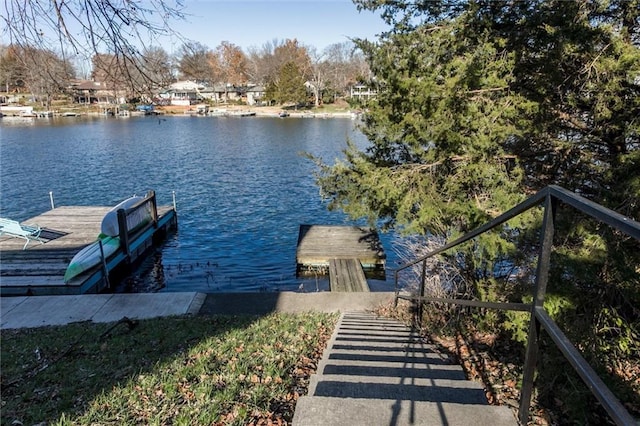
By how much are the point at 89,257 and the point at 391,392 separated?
38.0ft

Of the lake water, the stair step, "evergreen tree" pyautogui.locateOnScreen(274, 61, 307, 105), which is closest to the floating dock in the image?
the lake water

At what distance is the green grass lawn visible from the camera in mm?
3252

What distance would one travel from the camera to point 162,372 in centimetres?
415

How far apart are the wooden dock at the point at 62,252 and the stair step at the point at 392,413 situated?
417 inches

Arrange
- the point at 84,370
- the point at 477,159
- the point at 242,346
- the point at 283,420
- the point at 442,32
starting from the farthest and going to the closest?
the point at 442,32 → the point at 477,159 → the point at 242,346 → the point at 84,370 → the point at 283,420

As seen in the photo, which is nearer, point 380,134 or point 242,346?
point 242,346

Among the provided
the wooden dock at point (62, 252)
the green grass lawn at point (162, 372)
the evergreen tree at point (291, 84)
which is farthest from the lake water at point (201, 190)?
the evergreen tree at point (291, 84)

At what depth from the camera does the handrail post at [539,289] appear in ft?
5.53

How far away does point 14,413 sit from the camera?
3.55 metres

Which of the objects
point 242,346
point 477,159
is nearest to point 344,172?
point 477,159

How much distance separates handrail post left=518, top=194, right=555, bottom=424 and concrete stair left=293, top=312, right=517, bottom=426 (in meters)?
0.21

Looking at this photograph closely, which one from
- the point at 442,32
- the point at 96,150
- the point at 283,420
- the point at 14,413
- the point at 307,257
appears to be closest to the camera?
the point at 283,420

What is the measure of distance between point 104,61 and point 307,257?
11358 mm

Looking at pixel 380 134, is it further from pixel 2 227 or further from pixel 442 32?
pixel 2 227
